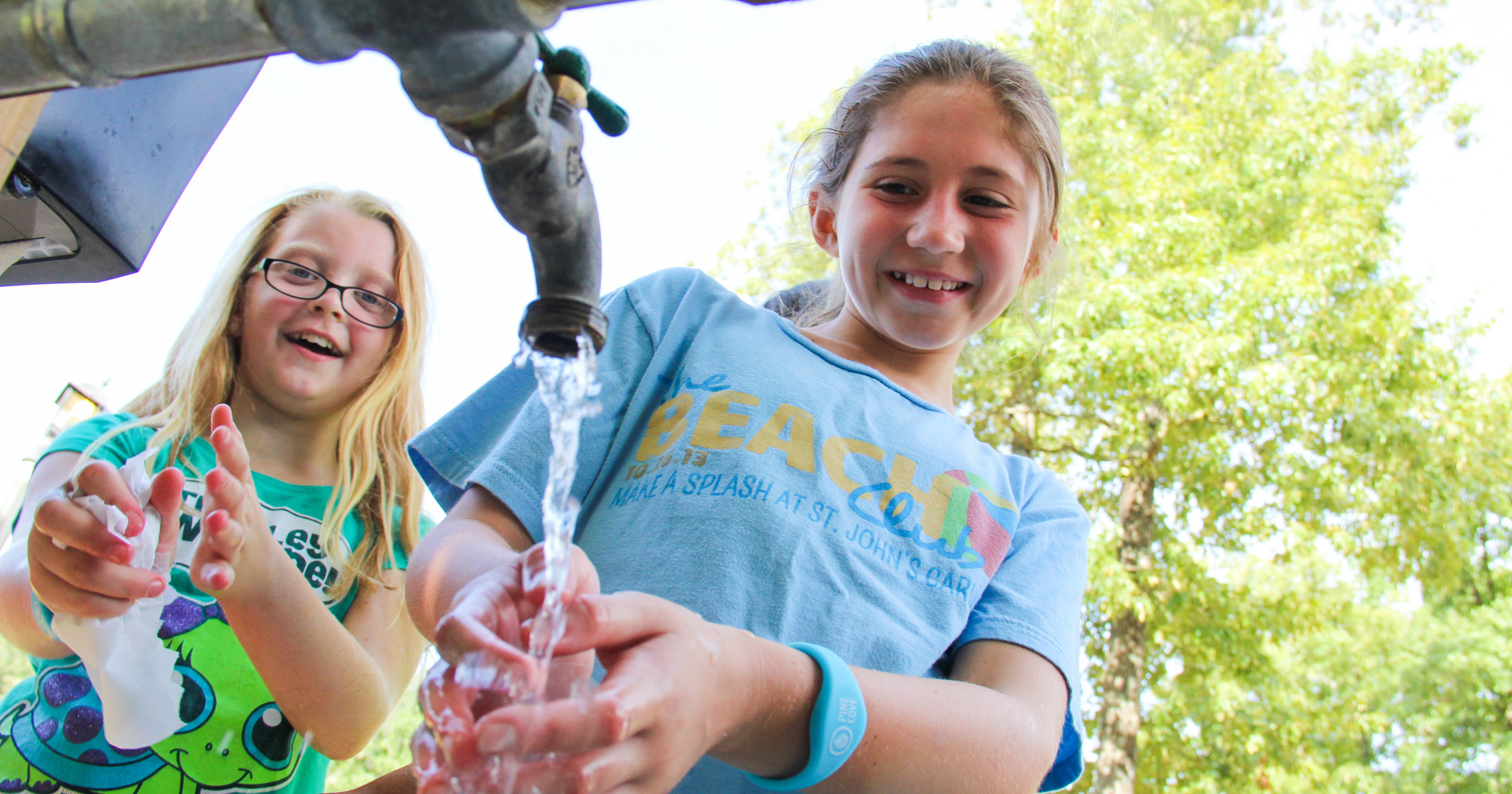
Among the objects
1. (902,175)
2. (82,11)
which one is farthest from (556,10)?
(902,175)

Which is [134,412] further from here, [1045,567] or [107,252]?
[1045,567]

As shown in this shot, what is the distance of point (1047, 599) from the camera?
1.19 m

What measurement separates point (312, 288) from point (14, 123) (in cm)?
121

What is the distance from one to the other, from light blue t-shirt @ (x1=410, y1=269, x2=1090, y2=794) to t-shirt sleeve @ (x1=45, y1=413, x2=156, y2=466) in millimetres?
882

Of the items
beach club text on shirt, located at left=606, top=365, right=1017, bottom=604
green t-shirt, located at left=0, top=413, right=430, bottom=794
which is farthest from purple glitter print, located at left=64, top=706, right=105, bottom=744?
beach club text on shirt, located at left=606, top=365, right=1017, bottom=604

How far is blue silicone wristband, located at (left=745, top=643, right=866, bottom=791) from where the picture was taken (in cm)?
70

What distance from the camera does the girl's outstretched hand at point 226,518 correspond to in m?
1.11

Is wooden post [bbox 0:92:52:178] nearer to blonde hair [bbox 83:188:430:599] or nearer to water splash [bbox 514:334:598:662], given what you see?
water splash [bbox 514:334:598:662]

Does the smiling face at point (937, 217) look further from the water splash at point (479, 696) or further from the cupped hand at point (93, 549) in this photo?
the cupped hand at point (93, 549)

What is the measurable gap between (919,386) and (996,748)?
67cm

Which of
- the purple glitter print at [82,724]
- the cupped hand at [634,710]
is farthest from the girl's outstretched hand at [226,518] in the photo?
the cupped hand at [634,710]

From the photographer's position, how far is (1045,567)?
4.08 feet

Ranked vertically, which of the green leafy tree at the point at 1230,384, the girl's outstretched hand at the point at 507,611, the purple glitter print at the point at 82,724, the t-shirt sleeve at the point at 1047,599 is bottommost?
the purple glitter print at the point at 82,724

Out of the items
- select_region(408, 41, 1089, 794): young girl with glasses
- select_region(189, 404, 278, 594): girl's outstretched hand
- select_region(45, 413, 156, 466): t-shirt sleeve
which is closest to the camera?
select_region(408, 41, 1089, 794): young girl with glasses
